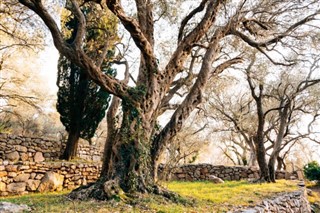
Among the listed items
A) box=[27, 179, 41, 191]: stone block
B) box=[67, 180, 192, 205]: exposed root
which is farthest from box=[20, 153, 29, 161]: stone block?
box=[67, 180, 192, 205]: exposed root

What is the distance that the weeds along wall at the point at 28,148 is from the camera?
11039 millimetres

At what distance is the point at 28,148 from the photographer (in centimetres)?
1150

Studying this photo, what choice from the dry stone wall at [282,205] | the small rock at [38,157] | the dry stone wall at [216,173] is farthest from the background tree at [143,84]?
the dry stone wall at [216,173]

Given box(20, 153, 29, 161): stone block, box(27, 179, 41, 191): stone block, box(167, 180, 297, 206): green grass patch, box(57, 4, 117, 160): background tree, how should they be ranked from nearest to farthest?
box(167, 180, 297, 206): green grass patch, box(27, 179, 41, 191): stone block, box(20, 153, 29, 161): stone block, box(57, 4, 117, 160): background tree

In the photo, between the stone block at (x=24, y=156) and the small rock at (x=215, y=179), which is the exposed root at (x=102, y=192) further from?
the small rock at (x=215, y=179)

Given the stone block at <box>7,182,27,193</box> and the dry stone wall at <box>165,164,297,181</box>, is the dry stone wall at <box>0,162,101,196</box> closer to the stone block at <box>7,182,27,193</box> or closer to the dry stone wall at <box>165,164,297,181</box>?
the stone block at <box>7,182,27,193</box>

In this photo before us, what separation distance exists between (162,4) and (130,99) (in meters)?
3.98

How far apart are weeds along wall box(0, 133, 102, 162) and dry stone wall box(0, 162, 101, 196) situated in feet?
7.51

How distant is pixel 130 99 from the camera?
5.58 meters

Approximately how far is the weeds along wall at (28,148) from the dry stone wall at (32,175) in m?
2.29

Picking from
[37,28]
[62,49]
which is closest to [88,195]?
[62,49]

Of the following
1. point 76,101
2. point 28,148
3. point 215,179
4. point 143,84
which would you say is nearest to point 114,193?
point 143,84

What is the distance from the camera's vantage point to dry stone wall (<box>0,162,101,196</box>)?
7.65 metres

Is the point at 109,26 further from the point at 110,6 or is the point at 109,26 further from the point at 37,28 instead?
the point at 110,6
